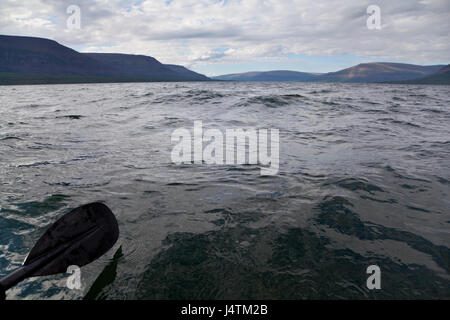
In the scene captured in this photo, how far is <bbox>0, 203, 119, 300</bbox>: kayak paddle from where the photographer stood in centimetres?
271

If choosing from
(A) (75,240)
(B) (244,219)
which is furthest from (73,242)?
(B) (244,219)

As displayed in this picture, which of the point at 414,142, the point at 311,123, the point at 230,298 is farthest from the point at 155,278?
the point at 311,123

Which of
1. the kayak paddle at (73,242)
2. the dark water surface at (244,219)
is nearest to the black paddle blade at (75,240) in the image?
the kayak paddle at (73,242)

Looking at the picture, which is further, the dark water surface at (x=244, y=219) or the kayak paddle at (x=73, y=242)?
the dark water surface at (x=244, y=219)

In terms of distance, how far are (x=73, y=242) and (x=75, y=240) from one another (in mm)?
28

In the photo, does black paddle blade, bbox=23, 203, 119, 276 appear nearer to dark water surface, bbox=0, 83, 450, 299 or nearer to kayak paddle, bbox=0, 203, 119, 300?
kayak paddle, bbox=0, 203, 119, 300

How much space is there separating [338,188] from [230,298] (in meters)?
3.55

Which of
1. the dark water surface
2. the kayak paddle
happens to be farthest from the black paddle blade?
the dark water surface

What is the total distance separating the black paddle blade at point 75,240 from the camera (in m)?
2.76

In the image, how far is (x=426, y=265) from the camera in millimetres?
3150

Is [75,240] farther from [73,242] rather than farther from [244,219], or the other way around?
[244,219]

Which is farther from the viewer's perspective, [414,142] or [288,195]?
[414,142]

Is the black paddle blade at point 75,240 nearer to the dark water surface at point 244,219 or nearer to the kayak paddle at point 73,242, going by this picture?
the kayak paddle at point 73,242
